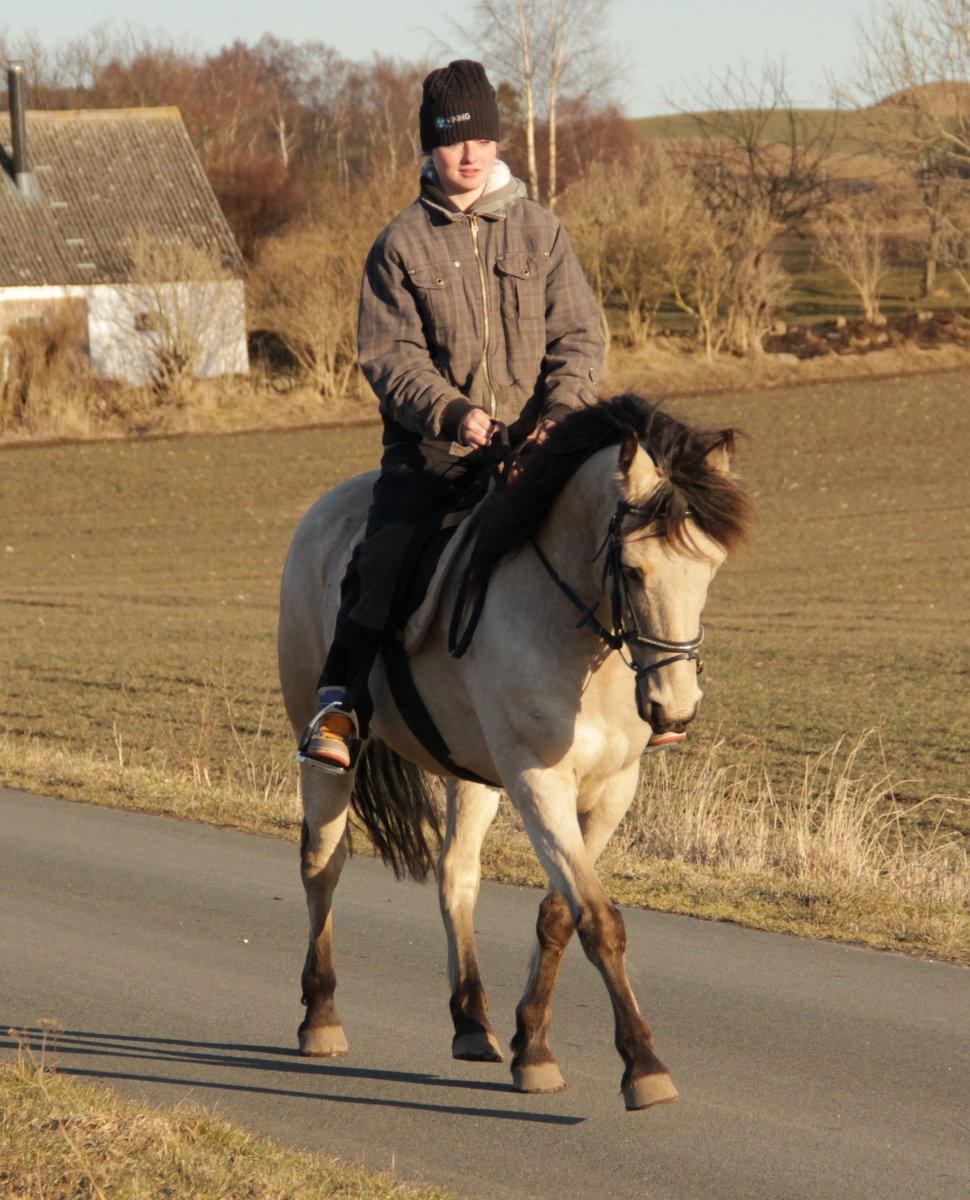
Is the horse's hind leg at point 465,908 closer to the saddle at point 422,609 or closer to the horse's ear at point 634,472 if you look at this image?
the saddle at point 422,609

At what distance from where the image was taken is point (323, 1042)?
5566 mm

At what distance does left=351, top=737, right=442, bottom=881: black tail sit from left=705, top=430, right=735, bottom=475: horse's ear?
2.31 metres

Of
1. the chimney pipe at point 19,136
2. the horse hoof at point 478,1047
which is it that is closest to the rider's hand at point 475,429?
the horse hoof at point 478,1047

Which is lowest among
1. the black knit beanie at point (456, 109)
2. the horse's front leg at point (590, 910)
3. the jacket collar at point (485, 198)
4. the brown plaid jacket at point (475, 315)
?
the horse's front leg at point (590, 910)

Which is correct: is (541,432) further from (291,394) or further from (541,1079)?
(291,394)

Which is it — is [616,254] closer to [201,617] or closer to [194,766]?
[201,617]

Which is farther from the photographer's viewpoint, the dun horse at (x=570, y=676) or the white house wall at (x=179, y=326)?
the white house wall at (x=179, y=326)

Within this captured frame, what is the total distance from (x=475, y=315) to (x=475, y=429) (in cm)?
54

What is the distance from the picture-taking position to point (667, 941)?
6.97m

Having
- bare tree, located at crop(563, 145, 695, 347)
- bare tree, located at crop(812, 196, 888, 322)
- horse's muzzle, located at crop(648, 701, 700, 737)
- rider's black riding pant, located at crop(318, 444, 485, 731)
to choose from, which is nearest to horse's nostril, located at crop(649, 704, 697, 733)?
horse's muzzle, located at crop(648, 701, 700, 737)

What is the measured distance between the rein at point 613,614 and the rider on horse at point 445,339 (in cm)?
38

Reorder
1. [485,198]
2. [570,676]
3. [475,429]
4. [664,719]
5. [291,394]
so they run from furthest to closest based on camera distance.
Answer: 1. [291,394]
2. [485,198]
3. [475,429]
4. [570,676]
5. [664,719]

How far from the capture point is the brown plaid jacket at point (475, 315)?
18.7ft

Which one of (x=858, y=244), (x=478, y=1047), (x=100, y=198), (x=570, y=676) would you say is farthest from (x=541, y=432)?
(x=858, y=244)
